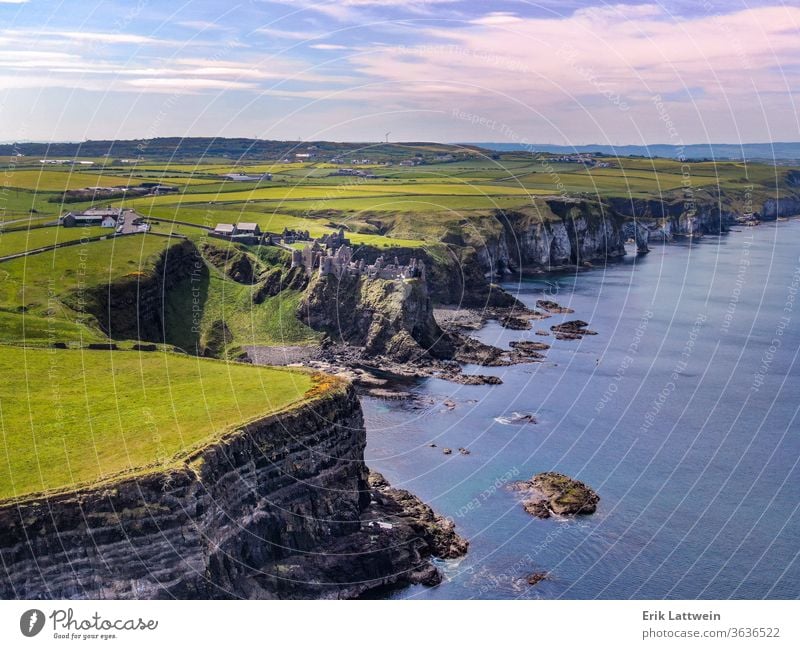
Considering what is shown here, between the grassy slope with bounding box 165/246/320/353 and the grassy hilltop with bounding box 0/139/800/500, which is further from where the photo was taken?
the grassy slope with bounding box 165/246/320/353

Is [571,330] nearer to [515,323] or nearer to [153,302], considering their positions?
[515,323]

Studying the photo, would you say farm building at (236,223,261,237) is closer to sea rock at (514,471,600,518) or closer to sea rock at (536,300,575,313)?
sea rock at (536,300,575,313)

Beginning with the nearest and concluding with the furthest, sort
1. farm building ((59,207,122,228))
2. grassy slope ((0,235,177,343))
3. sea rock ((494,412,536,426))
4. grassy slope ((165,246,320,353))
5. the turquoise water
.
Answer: the turquoise water → grassy slope ((0,235,177,343)) → sea rock ((494,412,536,426)) → grassy slope ((165,246,320,353)) → farm building ((59,207,122,228))

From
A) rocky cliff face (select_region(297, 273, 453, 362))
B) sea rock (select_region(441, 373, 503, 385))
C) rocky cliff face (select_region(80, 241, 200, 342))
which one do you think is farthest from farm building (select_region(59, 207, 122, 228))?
sea rock (select_region(441, 373, 503, 385))

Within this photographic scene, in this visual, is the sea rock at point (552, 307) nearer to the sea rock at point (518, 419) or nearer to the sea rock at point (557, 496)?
the sea rock at point (518, 419)

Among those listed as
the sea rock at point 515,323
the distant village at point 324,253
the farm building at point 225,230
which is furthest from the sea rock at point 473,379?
the farm building at point 225,230

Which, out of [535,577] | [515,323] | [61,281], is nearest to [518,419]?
[535,577]
